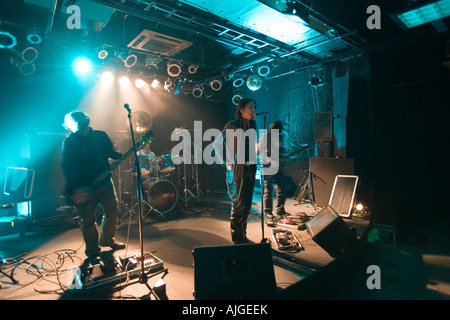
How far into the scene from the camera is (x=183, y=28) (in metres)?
4.62

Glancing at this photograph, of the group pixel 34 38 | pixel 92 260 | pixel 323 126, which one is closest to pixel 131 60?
→ pixel 34 38

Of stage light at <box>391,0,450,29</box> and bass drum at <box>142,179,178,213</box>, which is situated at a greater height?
stage light at <box>391,0,450,29</box>

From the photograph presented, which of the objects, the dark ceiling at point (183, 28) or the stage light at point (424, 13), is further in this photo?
the dark ceiling at point (183, 28)

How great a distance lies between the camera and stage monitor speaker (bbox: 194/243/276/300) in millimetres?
2076

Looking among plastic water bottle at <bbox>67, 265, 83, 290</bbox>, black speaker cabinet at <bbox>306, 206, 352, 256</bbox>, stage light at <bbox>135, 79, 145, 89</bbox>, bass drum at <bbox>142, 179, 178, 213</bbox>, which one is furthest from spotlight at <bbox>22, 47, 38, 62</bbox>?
black speaker cabinet at <bbox>306, 206, 352, 256</bbox>

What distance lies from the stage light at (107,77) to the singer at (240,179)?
4947 millimetres

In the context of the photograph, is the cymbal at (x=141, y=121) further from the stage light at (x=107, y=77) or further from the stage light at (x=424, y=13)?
the stage light at (x=424, y=13)

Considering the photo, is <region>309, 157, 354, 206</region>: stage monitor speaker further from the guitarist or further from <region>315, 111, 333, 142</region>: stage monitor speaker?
the guitarist

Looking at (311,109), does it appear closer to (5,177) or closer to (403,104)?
(403,104)

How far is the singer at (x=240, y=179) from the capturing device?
10.6 ft

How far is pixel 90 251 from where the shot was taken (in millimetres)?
3199

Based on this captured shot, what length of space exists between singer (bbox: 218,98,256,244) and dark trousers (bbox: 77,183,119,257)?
1719 mm

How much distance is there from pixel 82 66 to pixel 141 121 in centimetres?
192

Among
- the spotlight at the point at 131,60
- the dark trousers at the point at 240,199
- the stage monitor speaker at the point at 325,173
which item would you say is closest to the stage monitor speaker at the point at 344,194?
the stage monitor speaker at the point at 325,173
